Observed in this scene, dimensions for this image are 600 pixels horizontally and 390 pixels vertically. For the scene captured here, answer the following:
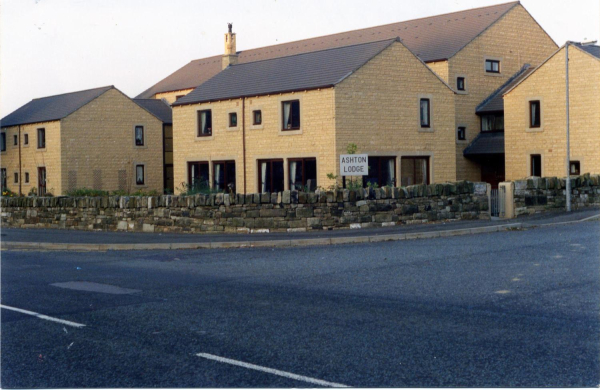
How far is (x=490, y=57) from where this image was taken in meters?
44.1

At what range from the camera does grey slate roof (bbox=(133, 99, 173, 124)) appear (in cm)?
→ 5075

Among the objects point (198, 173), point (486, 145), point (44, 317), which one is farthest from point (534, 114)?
point (44, 317)

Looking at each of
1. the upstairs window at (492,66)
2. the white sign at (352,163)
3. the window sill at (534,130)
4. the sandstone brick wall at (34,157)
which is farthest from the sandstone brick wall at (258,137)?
the upstairs window at (492,66)

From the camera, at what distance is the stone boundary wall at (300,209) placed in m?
22.5

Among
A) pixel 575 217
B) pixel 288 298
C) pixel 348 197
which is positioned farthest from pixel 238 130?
pixel 288 298

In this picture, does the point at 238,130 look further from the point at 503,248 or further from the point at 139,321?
the point at 139,321

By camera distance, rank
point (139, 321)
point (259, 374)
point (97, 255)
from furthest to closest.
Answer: point (97, 255)
point (139, 321)
point (259, 374)

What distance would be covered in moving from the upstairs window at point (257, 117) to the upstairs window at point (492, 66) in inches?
679

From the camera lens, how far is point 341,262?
1484 centimetres

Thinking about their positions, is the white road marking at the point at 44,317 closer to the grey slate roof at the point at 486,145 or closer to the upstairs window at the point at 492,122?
the grey slate roof at the point at 486,145

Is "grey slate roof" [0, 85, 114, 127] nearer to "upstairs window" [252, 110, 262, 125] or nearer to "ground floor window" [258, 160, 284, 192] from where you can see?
"upstairs window" [252, 110, 262, 125]

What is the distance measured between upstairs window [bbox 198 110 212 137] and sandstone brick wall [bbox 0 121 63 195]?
12.4m

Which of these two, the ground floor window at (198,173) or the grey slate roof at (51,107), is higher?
the grey slate roof at (51,107)

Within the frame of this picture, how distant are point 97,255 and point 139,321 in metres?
9.80
